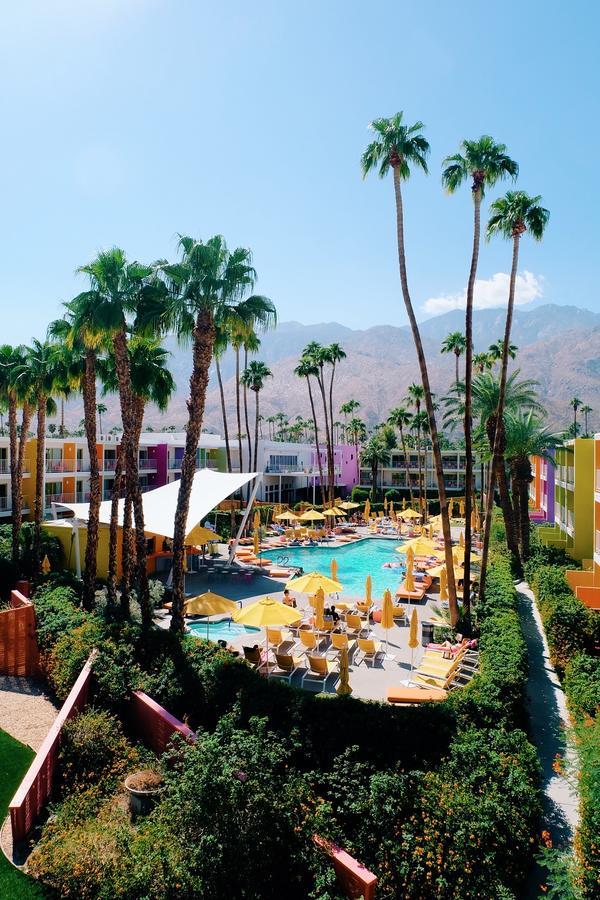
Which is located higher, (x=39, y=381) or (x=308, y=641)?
(x=39, y=381)

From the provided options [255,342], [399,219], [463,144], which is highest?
[463,144]

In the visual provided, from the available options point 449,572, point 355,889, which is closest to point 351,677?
point 449,572

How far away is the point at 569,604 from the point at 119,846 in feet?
41.8

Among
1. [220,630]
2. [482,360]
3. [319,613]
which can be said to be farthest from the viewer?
[482,360]

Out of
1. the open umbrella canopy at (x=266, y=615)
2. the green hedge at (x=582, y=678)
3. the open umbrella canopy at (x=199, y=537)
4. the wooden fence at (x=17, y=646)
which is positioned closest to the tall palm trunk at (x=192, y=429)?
the open umbrella canopy at (x=266, y=615)

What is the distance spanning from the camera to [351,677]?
1474 centimetres

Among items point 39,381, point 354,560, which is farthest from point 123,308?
point 354,560

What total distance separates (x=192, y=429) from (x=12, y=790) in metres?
8.52

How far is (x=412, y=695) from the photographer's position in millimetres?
12492

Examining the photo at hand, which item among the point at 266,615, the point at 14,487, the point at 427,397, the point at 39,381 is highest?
the point at 39,381

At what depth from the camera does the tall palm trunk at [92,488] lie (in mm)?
18141

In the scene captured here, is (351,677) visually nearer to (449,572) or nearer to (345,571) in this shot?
(449,572)

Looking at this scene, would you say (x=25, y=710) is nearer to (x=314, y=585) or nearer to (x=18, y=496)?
(x=314, y=585)

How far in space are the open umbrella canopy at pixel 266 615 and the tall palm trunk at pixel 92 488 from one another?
6.66 metres
